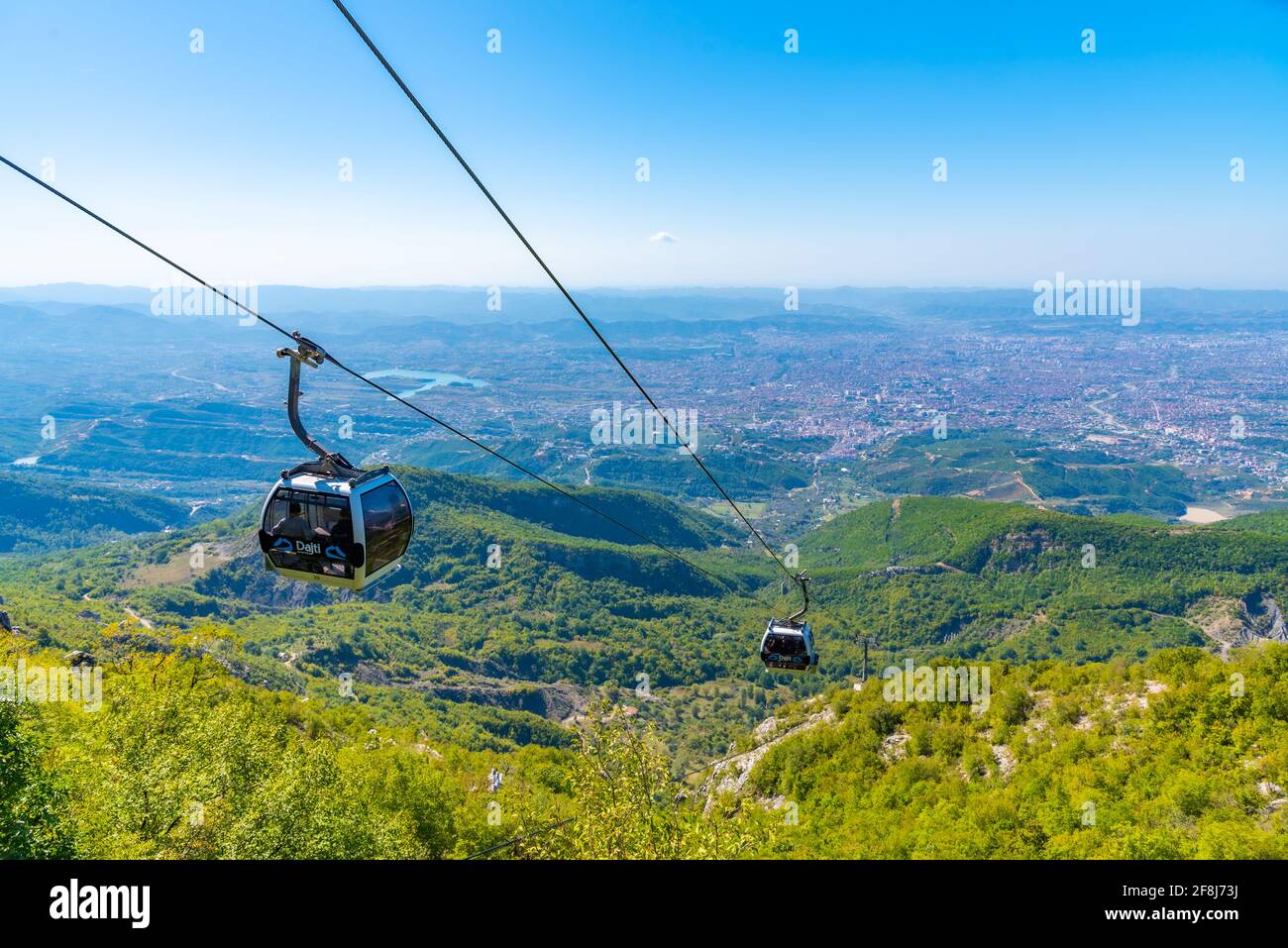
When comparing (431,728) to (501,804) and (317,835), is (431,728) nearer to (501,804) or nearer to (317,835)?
(501,804)

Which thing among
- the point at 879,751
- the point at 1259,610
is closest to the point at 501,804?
the point at 879,751

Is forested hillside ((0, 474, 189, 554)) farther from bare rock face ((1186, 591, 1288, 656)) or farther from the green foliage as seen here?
bare rock face ((1186, 591, 1288, 656))

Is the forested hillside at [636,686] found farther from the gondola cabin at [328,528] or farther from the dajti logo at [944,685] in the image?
the gondola cabin at [328,528]

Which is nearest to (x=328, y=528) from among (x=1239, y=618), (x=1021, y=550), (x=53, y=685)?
(x=53, y=685)

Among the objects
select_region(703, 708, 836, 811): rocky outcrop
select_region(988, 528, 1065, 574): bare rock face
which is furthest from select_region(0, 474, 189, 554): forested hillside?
select_region(988, 528, 1065, 574): bare rock face

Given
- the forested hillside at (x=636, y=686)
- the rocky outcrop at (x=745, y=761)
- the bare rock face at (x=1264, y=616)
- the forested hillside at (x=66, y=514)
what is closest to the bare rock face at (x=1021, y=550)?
the forested hillside at (x=636, y=686)
